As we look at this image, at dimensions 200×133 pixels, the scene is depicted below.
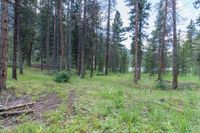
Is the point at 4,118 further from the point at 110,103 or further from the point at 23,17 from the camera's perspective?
the point at 23,17

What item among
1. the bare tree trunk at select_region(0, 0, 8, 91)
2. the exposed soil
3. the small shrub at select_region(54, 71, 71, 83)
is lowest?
the exposed soil

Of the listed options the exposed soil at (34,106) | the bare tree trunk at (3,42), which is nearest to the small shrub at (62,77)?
the bare tree trunk at (3,42)

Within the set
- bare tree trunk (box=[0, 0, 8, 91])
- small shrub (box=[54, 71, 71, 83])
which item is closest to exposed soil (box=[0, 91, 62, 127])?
Result: bare tree trunk (box=[0, 0, 8, 91])

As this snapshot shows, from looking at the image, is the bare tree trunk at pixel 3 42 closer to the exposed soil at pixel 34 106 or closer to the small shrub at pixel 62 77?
the exposed soil at pixel 34 106

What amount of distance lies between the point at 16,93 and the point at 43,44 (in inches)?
1190

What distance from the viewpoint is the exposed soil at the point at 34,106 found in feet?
25.9

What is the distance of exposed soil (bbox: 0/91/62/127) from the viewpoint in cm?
791

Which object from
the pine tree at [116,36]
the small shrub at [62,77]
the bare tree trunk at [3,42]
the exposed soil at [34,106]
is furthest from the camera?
the pine tree at [116,36]

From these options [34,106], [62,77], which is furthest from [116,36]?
[34,106]

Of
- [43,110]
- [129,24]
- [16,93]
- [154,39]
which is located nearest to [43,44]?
[129,24]

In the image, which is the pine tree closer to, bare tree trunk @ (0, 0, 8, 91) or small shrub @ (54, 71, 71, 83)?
small shrub @ (54, 71, 71, 83)

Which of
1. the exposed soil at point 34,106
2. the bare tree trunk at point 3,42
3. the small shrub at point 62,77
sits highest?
the bare tree trunk at point 3,42

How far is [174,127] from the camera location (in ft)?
22.9

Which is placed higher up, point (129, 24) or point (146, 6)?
point (146, 6)
